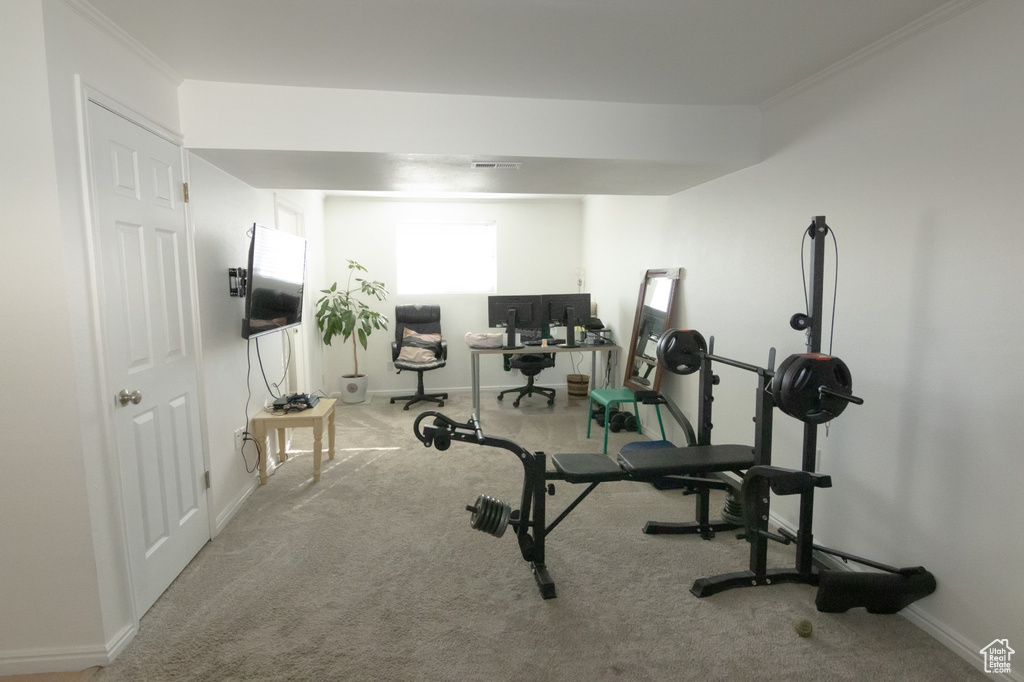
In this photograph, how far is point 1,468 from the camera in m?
1.79

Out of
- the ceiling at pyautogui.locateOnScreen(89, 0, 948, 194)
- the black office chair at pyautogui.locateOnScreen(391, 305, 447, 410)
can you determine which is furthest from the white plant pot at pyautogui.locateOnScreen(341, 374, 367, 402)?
the ceiling at pyautogui.locateOnScreen(89, 0, 948, 194)

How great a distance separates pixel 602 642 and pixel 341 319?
420 centimetres

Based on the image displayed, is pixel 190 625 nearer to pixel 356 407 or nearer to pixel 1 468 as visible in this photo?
pixel 1 468

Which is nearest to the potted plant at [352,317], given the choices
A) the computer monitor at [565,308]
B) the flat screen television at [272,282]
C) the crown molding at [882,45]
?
the flat screen television at [272,282]

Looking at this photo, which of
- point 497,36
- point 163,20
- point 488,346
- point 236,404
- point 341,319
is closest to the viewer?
point 163,20

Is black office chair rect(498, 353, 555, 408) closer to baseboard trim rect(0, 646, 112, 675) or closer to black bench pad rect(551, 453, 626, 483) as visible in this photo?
black bench pad rect(551, 453, 626, 483)

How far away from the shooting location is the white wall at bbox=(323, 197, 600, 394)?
604 cm

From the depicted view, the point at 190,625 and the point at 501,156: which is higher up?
the point at 501,156

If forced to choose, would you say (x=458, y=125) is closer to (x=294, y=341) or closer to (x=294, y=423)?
(x=294, y=423)

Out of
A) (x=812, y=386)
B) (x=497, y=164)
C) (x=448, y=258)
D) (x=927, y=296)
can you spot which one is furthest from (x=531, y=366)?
(x=927, y=296)

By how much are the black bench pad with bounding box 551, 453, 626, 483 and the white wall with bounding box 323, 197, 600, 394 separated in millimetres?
3911

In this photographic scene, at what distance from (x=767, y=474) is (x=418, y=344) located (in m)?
4.32

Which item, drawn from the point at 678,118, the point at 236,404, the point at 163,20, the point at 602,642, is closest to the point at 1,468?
the point at 236,404

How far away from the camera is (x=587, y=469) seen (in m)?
2.37
